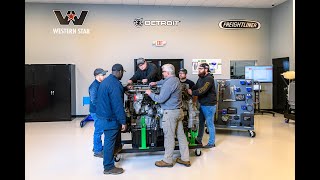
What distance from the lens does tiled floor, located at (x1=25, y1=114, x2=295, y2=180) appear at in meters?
3.97


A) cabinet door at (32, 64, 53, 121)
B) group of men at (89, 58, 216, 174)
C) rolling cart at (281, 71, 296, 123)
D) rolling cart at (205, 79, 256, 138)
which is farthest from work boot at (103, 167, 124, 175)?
cabinet door at (32, 64, 53, 121)

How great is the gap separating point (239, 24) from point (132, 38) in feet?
13.1

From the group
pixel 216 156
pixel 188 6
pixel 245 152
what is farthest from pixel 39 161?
pixel 188 6

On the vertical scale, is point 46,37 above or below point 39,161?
above

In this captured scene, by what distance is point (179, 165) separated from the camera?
4395mm

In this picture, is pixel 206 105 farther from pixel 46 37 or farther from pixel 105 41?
pixel 46 37

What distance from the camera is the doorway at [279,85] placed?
31.5 feet

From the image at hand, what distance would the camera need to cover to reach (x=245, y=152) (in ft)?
16.8

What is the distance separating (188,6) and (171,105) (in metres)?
6.68

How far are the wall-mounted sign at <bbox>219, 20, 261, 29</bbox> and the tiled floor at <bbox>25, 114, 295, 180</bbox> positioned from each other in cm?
465

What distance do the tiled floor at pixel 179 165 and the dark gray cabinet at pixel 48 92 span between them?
2.01 m

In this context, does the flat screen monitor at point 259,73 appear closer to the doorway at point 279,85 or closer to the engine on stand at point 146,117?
the doorway at point 279,85

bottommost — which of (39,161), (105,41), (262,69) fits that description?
(39,161)

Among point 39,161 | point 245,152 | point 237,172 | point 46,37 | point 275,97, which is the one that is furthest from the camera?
point 275,97
